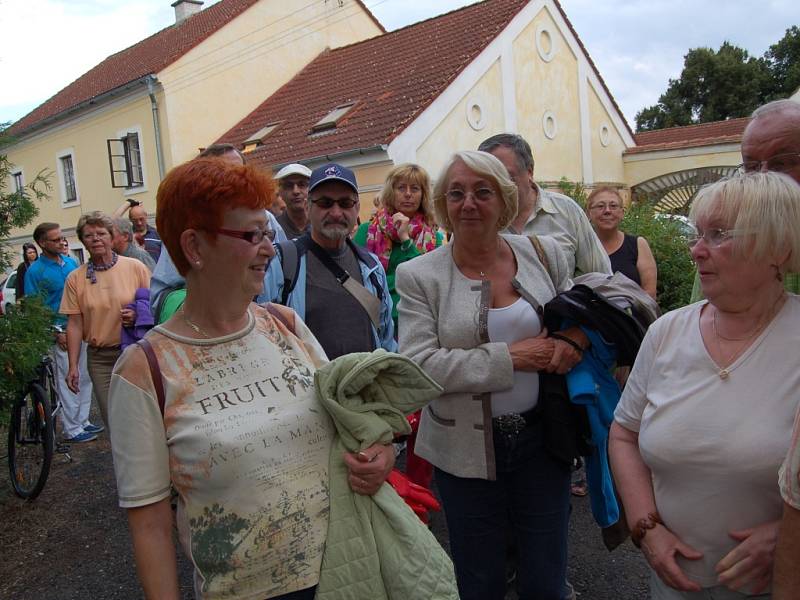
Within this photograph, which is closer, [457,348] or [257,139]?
[457,348]

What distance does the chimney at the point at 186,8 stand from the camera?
2356 cm

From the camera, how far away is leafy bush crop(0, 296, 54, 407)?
14.1ft

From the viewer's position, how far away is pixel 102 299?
475 cm

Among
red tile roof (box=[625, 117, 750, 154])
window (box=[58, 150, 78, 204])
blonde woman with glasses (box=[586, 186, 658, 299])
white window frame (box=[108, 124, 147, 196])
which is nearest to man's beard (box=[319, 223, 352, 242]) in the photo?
blonde woman with glasses (box=[586, 186, 658, 299])

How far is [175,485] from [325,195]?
69.7 inches

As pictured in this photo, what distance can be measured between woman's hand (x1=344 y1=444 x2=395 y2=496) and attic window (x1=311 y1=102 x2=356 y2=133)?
1440 cm

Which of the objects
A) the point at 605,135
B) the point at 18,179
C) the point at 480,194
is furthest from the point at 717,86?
the point at 480,194

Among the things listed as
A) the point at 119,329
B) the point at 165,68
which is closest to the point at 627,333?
the point at 119,329

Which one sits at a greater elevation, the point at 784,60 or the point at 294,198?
the point at 784,60

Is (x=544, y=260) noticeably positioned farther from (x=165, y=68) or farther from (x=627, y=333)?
(x=165, y=68)

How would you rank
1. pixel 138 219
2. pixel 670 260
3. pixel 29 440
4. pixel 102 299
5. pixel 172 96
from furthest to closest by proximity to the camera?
1. pixel 172 96
2. pixel 138 219
3. pixel 670 260
4. pixel 29 440
5. pixel 102 299

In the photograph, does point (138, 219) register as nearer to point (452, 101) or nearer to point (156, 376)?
point (156, 376)

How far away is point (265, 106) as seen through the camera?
64.3 ft

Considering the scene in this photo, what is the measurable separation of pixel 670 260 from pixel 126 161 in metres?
17.4
